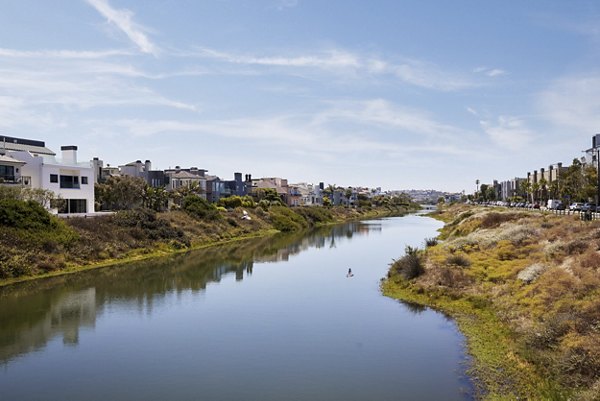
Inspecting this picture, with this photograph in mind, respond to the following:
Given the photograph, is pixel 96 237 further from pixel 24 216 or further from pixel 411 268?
pixel 411 268

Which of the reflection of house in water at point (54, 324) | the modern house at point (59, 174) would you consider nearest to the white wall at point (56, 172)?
the modern house at point (59, 174)

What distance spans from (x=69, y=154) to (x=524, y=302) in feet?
182

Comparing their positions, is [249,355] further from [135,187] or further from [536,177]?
[536,177]

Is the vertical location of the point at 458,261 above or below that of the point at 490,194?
below

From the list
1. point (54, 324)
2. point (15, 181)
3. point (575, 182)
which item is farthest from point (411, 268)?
point (575, 182)

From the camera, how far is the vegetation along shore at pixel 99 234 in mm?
41562

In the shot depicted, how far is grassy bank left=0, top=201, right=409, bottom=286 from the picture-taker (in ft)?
136

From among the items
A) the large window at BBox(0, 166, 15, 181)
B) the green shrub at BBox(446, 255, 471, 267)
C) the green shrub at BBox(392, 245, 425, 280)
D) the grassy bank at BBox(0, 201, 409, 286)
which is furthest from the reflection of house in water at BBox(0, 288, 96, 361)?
the green shrub at BBox(446, 255, 471, 267)

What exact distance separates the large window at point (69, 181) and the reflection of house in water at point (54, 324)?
28.8 m

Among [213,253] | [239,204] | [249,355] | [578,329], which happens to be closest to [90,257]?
[213,253]

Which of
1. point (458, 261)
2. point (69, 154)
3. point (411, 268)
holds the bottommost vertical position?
point (411, 268)

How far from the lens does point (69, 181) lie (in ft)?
198

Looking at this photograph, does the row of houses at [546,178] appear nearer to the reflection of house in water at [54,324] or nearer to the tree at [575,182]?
the tree at [575,182]

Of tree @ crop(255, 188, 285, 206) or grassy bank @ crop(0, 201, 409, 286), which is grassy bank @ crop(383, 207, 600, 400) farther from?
tree @ crop(255, 188, 285, 206)
